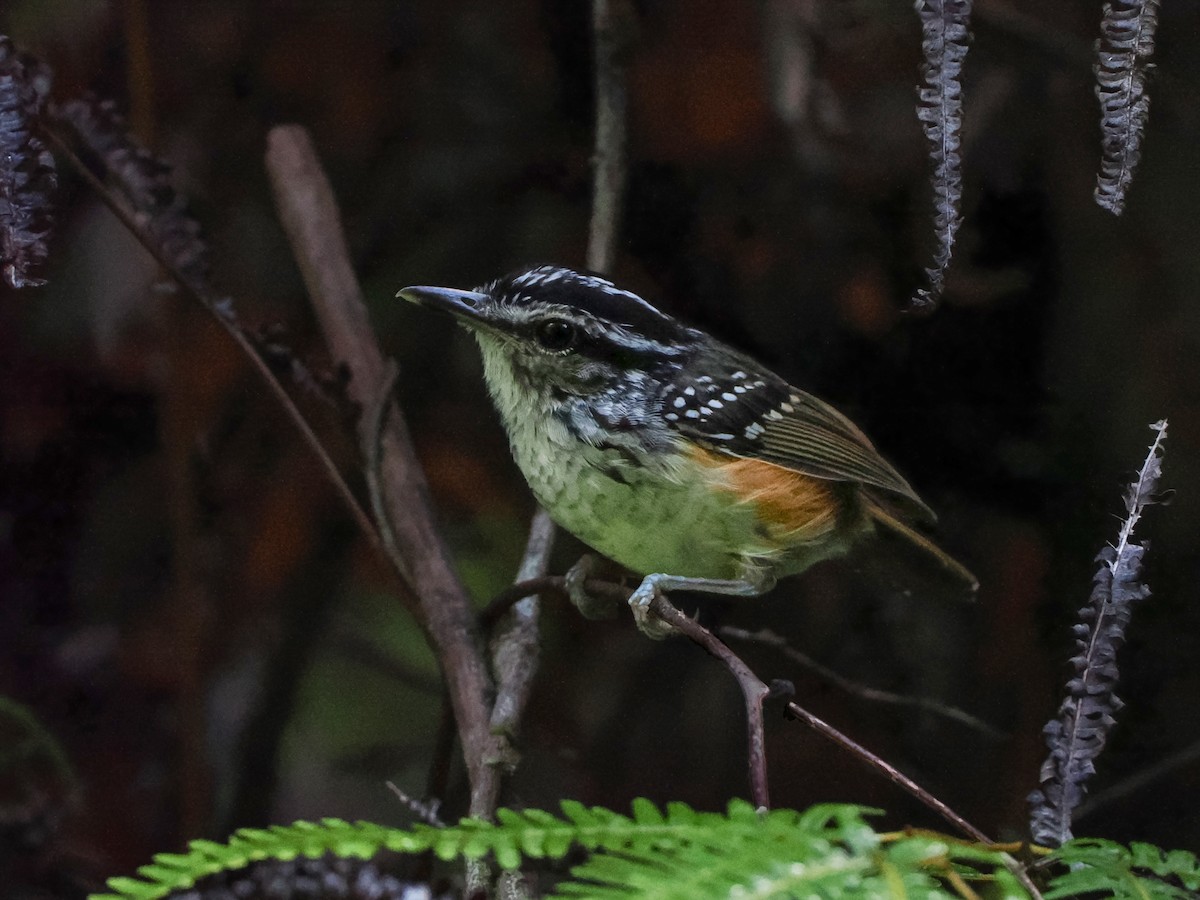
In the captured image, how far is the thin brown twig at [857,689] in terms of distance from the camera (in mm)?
1425

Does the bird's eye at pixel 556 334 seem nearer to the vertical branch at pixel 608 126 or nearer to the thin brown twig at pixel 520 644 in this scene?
the vertical branch at pixel 608 126

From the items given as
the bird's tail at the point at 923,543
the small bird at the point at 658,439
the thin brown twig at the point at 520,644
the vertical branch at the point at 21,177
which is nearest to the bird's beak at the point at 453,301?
the small bird at the point at 658,439

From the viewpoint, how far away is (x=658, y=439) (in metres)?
1.36

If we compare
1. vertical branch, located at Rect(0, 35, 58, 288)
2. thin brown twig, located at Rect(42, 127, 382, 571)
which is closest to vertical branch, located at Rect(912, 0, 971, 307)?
thin brown twig, located at Rect(42, 127, 382, 571)

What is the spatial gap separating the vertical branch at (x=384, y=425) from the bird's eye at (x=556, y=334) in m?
0.35

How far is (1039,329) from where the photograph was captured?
1.35 meters

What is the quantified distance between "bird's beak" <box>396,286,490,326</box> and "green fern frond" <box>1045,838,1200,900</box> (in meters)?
0.88

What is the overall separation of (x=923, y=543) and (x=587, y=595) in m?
0.46

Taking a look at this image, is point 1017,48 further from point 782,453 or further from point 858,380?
point 782,453

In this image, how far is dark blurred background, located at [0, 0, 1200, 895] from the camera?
1320 mm

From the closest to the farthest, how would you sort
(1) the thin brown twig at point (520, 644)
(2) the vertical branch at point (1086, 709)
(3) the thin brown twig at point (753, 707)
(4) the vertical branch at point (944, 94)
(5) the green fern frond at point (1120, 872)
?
1. (5) the green fern frond at point (1120, 872)
2. (3) the thin brown twig at point (753, 707)
3. (2) the vertical branch at point (1086, 709)
4. (4) the vertical branch at point (944, 94)
5. (1) the thin brown twig at point (520, 644)

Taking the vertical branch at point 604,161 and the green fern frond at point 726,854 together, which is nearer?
the green fern frond at point 726,854

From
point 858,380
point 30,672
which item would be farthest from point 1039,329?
point 30,672

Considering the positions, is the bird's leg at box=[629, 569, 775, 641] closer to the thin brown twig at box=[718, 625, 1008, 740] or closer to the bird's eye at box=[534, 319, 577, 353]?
the thin brown twig at box=[718, 625, 1008, 740]
